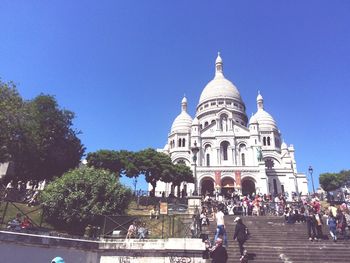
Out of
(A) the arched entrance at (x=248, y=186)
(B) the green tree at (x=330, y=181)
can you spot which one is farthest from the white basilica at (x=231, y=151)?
(B) the green tree at (x=330, y=181)

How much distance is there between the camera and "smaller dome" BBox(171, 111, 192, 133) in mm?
62175

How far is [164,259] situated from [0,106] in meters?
19.0

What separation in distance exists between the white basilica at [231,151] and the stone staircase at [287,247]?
27.7m

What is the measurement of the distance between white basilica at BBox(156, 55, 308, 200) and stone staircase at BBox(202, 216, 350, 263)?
27.7 metres

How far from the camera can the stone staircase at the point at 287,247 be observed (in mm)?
11672

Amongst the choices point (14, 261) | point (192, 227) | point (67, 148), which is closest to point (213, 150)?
point (67, 148)

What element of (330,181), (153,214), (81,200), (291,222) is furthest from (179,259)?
(330,181)

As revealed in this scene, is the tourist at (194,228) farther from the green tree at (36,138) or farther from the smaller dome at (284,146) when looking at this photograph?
the smaller dome at (284,146)

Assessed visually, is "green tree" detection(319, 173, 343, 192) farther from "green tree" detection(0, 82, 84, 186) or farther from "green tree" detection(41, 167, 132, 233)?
"green tree" detection(41, 167, 132, 233)

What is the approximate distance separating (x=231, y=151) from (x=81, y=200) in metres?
36.8

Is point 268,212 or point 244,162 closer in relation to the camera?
point 268,212

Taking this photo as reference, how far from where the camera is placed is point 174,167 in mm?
41781

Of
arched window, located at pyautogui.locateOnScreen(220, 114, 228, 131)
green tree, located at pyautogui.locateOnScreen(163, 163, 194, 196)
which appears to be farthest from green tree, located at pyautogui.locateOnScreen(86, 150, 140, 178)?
arched window, located at pyautogui.locateOnScreen(220, 114, 228, 131)

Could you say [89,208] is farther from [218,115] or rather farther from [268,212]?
[218,115]
